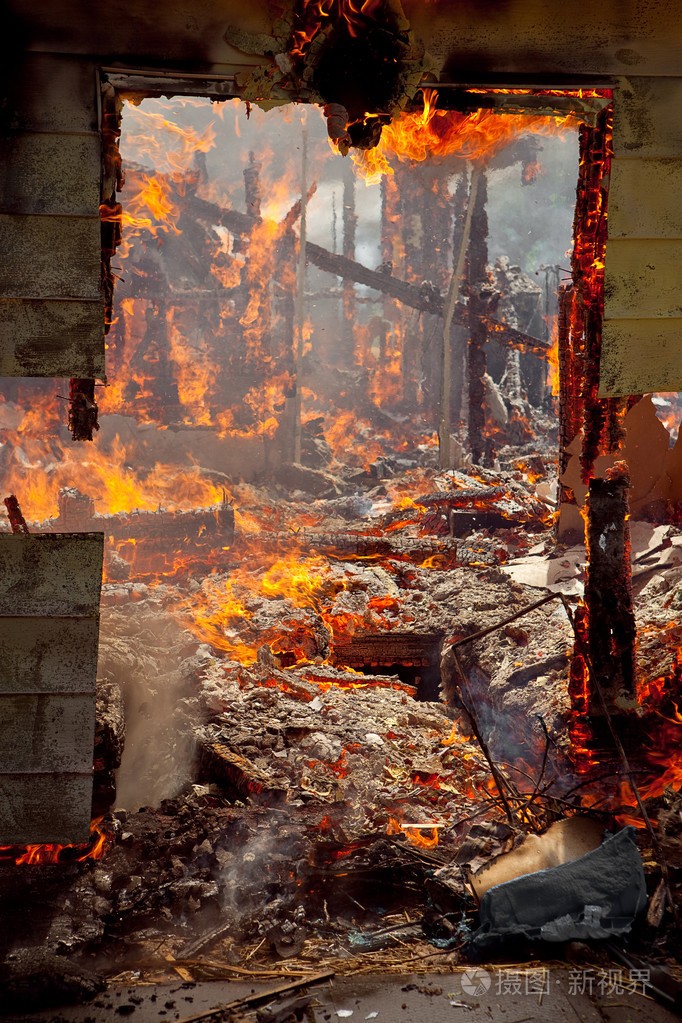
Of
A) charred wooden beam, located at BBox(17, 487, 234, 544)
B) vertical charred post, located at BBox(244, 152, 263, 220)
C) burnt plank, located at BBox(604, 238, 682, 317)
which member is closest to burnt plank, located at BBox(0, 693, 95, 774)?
burnt plank, located at BBox(604, 238, 682, 317)

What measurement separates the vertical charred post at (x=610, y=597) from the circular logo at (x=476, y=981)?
2202 millimetres

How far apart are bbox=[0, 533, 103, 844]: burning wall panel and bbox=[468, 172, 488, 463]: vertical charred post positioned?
14.9 m

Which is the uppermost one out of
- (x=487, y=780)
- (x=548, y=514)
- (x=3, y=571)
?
(x=3, y=571)

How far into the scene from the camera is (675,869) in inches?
146

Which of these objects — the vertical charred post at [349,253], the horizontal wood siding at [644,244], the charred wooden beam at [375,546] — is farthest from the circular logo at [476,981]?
the vertical charred post at [349,253]

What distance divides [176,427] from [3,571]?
594 inches

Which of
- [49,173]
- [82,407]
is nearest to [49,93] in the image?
[49,173]

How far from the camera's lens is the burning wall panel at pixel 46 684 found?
3416 mm

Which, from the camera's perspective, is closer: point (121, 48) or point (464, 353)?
point (121, 48)

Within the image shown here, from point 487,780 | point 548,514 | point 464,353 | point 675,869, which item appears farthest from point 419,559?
point 464,353

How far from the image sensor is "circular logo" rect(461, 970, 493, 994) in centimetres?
287

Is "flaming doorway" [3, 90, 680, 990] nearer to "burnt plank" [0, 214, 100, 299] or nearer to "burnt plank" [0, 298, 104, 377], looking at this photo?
"burnt plank" [0, 214, 100, 299]

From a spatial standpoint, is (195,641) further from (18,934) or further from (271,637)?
(18,934)

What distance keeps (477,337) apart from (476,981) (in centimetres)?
1560
